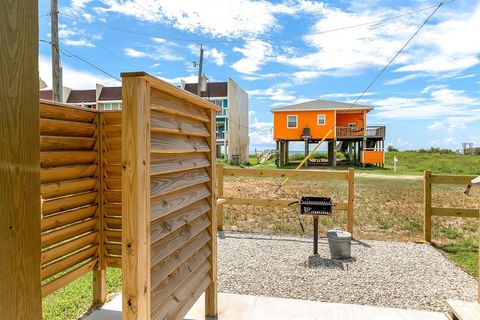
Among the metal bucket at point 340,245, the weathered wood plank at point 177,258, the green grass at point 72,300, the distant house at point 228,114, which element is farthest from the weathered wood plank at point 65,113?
the distant house at point 228,114

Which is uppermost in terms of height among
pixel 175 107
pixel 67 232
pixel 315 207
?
pixel 175 107

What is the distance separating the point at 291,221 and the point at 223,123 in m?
27.9

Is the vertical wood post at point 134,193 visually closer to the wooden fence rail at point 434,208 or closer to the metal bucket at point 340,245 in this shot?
the metal bucket at point 340,245

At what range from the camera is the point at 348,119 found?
27484mm

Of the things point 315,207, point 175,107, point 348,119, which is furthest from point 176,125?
point 348,119

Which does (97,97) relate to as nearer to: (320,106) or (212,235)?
(320,106)

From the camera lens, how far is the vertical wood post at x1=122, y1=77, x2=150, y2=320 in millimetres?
1781

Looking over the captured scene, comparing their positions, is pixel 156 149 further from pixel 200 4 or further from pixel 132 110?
pixel 200 4

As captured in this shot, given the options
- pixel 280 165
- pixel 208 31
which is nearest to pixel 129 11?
pixel 208 31

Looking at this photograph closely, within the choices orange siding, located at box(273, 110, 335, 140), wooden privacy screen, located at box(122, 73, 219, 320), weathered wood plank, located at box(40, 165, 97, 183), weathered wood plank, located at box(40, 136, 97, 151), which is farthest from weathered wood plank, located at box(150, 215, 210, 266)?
orange siding, located at box(273, 110, 335, 140)

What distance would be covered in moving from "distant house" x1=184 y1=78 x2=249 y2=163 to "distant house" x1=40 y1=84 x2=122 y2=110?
8.37 meters

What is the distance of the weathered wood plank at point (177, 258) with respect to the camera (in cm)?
211

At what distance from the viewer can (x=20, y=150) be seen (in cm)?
85

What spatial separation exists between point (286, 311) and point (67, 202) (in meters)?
2.31
